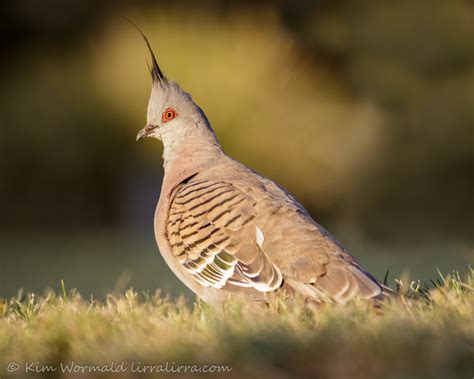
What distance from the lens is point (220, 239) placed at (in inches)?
189

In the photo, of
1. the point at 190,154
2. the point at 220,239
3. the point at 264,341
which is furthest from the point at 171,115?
the point at 264,341

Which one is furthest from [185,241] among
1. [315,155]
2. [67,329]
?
[315,155]

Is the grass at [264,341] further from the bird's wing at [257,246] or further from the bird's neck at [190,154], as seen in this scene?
the bird's neck at [190,154]

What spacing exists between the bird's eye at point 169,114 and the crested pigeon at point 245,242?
0.53 meters

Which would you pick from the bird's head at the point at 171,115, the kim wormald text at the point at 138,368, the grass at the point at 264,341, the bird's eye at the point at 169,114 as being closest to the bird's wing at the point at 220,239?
the grass at the point at 264,341

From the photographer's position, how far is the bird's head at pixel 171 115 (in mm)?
6023

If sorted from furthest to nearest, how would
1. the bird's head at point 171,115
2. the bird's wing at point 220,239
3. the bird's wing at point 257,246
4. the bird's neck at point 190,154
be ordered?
the bird's head at point 171,115, the bird's neck at point 190,154, the bird's wing at point 220,239, the bird's wing at point 257,246

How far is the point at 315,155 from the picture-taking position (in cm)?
1229

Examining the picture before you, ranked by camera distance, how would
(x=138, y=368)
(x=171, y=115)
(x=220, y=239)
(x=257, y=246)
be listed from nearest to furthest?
(x=138, y=368), (x=257, y=246), (x=220, y=239), (x=171, y=115)

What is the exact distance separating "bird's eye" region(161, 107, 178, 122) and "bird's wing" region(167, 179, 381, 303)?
1.01 meters

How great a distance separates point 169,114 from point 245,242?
1.70 m

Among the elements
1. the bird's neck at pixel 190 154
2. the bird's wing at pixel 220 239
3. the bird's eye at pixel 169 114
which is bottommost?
the bird's wing at pixel 220 239

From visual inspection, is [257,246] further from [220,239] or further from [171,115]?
[171,115]

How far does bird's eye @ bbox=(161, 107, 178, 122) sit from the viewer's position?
610 centimetres
